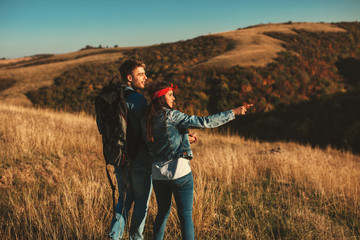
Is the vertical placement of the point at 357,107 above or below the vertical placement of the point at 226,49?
below

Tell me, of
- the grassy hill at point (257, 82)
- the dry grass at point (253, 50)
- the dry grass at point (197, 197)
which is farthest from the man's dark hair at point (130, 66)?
the dry grass at point (253, 50)

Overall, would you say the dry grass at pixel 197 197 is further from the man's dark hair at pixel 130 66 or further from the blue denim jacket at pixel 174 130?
the man's dark hair at pixel 130 66

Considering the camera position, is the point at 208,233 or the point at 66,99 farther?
the point at 66,99

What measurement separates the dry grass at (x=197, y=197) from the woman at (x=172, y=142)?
3.56ft

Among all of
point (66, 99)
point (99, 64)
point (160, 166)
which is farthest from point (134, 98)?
point (99, 64)

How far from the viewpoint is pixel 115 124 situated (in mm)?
2205

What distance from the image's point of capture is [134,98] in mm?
2326

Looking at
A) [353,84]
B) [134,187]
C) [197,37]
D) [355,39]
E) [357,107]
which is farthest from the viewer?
[197,37]

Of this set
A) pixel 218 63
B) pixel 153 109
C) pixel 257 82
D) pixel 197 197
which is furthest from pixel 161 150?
pixel 218 63

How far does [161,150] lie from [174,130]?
24cm

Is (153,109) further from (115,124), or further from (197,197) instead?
(197,197)

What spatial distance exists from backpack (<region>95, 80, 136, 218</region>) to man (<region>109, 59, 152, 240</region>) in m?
0.06

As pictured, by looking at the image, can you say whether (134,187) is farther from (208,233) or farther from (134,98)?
(208,233)

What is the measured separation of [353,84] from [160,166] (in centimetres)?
3323
